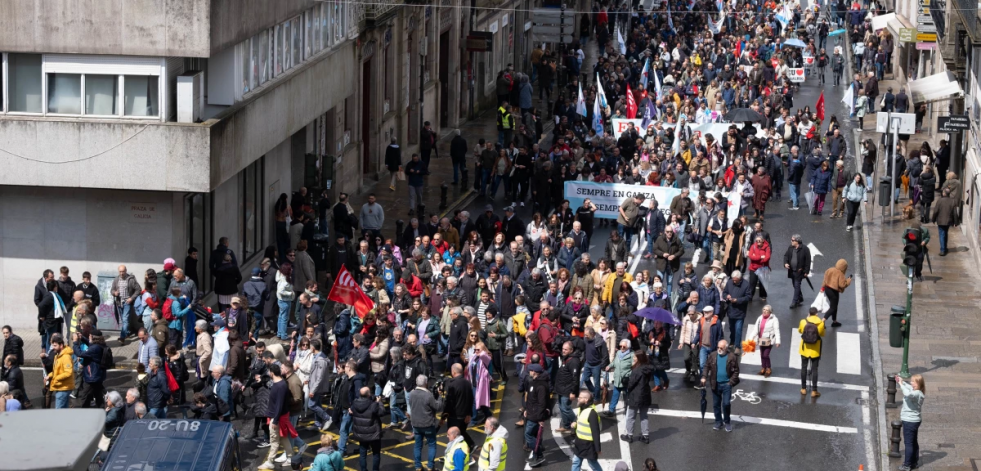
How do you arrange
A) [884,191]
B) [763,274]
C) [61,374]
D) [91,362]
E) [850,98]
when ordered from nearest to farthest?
[61,374] → [91,362] → [763,274] → [884,191] → [850,98]

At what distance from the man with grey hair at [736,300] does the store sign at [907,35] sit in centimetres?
2742

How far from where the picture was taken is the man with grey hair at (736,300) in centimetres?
2802

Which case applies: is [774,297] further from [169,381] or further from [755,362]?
[169,381]

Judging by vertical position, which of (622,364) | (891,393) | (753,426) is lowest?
(753,426)

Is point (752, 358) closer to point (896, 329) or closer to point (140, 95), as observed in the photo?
point (896, 329)

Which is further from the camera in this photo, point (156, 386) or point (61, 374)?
point (61, 374)

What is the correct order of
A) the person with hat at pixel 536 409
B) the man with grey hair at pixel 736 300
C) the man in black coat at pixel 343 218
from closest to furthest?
the person with hat at pixel 536 409 < the man with grey hair at pixel 736 300 < the man in black coat at pixel 343 218

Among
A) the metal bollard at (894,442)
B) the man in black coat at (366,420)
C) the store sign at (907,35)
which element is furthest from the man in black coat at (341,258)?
the store sign at (907,35)

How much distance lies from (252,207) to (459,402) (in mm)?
11643

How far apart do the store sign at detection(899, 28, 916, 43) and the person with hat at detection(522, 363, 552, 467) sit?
3343 cm

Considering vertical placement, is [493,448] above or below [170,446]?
below

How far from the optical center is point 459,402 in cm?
2286

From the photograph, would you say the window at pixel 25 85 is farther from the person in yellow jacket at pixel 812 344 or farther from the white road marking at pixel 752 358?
the person in yellow jacket at pixel 812 344

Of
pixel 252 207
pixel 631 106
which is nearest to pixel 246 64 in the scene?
pixel 252 207
